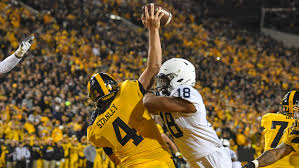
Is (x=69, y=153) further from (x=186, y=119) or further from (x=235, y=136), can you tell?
(x=186, y=119)

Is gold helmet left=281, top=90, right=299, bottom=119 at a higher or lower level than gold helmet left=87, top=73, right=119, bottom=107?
lower

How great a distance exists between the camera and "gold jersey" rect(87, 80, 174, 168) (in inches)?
129

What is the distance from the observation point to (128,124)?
3277 millimetres

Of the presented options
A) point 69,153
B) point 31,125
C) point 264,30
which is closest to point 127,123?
point 69,153

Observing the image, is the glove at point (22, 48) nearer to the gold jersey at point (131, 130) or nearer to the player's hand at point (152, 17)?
the gold jersey at point (131, 130)

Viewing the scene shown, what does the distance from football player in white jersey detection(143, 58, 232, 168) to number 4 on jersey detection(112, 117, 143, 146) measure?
24 centimetres

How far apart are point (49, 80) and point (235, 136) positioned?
6.32m

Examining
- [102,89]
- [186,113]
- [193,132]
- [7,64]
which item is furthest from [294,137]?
[7,64]

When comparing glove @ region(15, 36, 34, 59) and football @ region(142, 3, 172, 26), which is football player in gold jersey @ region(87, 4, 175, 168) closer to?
football @ region(142, 3, 172, 26)

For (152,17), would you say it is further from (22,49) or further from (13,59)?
(13,59)

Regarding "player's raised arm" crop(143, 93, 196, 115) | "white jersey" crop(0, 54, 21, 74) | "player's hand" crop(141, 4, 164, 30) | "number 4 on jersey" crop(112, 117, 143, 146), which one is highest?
"player's hand" crop(141, 4, 164, 30)

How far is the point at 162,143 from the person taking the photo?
339 cm

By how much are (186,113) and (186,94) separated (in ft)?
0.62

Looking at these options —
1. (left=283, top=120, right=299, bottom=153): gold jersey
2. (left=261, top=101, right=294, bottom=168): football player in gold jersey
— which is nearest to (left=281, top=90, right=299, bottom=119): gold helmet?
(left=261, top=101, right=294, bottom=168): football player in gold jersey
